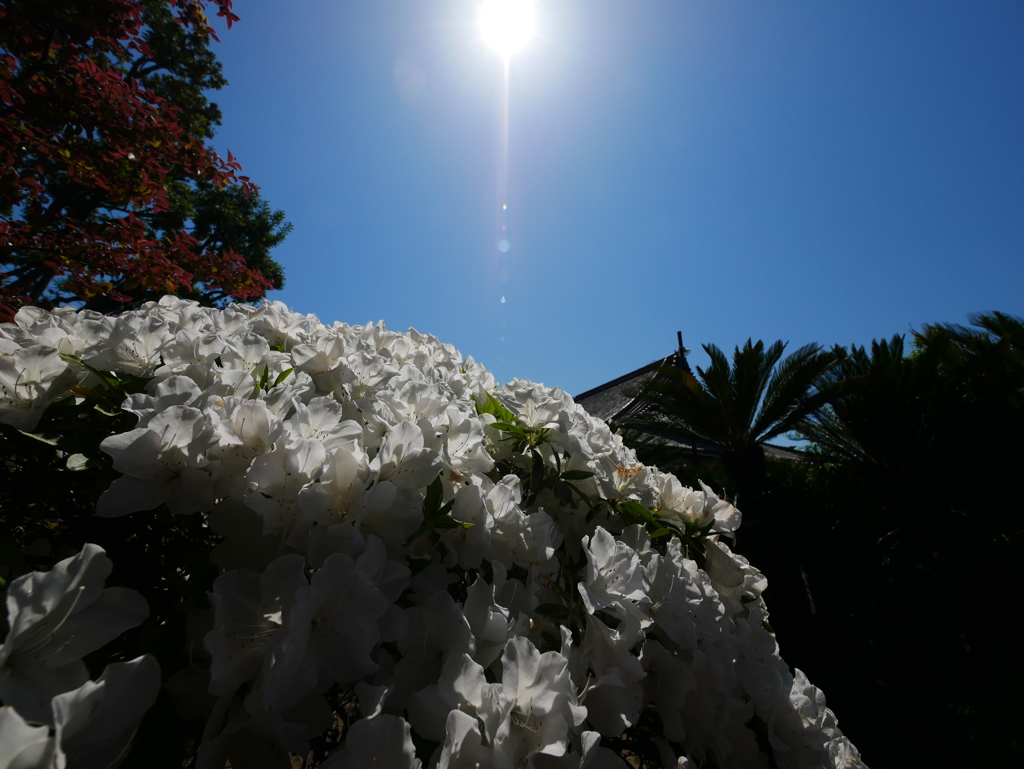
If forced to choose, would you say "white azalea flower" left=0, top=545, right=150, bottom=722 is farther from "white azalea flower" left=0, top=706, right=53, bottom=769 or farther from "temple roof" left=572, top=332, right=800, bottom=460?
"temple roof" left=572, top=332, right=800, bottom=460

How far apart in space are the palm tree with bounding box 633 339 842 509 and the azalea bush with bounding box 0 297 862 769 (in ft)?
24.6

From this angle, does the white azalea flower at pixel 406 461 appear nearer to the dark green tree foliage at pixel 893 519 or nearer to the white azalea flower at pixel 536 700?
the white azalea flower at pixel 536 700

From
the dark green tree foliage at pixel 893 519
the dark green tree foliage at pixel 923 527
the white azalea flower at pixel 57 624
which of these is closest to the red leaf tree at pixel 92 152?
the white azalea flower at pixel 57 624

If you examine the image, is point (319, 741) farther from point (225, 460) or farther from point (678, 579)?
point (678, 579)

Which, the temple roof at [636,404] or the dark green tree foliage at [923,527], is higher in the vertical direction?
the temple roof at [636,404]

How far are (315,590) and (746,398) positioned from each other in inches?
354

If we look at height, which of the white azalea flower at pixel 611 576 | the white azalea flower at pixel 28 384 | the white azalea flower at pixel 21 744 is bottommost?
the white azalea flower at pixel 21 744

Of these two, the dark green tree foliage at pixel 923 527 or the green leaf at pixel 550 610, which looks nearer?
the green leaf at pixel 550 610

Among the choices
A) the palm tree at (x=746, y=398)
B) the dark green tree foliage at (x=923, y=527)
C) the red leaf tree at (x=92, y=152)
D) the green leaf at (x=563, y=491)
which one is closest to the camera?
the green leaf at (x=563, y=491)

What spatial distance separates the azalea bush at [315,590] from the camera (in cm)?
68

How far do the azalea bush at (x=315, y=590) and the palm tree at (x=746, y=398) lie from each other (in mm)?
7494

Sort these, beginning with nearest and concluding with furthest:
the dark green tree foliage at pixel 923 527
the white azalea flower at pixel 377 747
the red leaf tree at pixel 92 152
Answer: the white azalea flower at pixel 377 747
the red leaf tree at pixel 92 152
the dark green tree foliage at pixel 923 527

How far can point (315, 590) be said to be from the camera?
2.43ft

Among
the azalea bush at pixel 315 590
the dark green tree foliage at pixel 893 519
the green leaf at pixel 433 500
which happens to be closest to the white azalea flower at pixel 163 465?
the azalea bush at pixel 315 590
